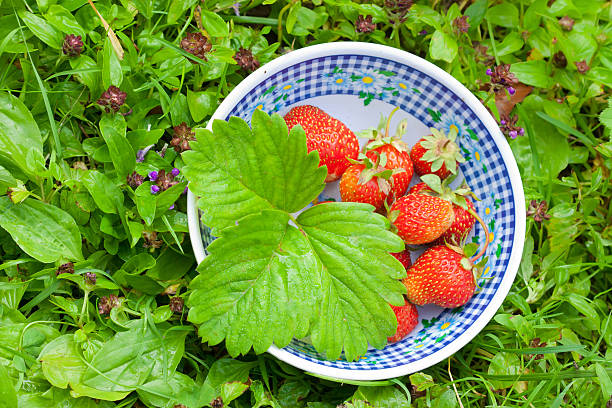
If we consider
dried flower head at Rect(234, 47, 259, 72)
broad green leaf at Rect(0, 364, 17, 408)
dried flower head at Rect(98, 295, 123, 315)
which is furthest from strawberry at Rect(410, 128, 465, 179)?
broad green leaf at Rect(0, 364, 17, 408)

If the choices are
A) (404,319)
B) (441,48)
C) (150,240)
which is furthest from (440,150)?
(150,240)

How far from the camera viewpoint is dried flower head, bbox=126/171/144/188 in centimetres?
118

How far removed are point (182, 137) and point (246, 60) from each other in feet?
0.71


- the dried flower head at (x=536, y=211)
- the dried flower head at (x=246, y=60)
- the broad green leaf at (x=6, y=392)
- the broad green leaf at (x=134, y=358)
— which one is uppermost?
the dried flower head at (x=246, y=60)

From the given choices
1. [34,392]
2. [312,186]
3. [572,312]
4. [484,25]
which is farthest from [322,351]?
[484,25]

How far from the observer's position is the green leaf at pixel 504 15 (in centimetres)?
146

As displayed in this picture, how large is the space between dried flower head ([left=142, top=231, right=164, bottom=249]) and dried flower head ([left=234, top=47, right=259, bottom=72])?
1.31 feet

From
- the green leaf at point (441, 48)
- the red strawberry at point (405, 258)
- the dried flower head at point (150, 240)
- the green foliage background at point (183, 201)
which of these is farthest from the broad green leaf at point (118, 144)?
the green leaf at point (441, 48)

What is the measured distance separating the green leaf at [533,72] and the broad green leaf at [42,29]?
3.36 ft

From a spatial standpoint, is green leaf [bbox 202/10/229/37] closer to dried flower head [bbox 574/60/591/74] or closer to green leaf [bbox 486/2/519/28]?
green leaf [bbox 486/2/519/28]

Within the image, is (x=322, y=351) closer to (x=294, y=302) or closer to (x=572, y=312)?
(x=294, y=302)

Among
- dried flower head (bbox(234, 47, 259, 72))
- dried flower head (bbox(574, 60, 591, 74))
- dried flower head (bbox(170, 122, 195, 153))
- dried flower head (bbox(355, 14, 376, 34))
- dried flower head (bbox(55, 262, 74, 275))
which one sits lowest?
dried flower head (bbox(55, 262, 74, 275))

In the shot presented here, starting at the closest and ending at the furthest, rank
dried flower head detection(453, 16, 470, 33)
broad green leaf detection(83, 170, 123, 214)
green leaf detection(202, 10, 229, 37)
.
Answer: broad green leaf detection(83, 170, 123, 214) < green leaf detection(202, 10, 229, 37) < dried flower head detection(453, 16, 470, 33)

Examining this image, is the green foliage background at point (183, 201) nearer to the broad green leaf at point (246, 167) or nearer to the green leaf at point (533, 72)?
the green leaf at point (533, 72)
